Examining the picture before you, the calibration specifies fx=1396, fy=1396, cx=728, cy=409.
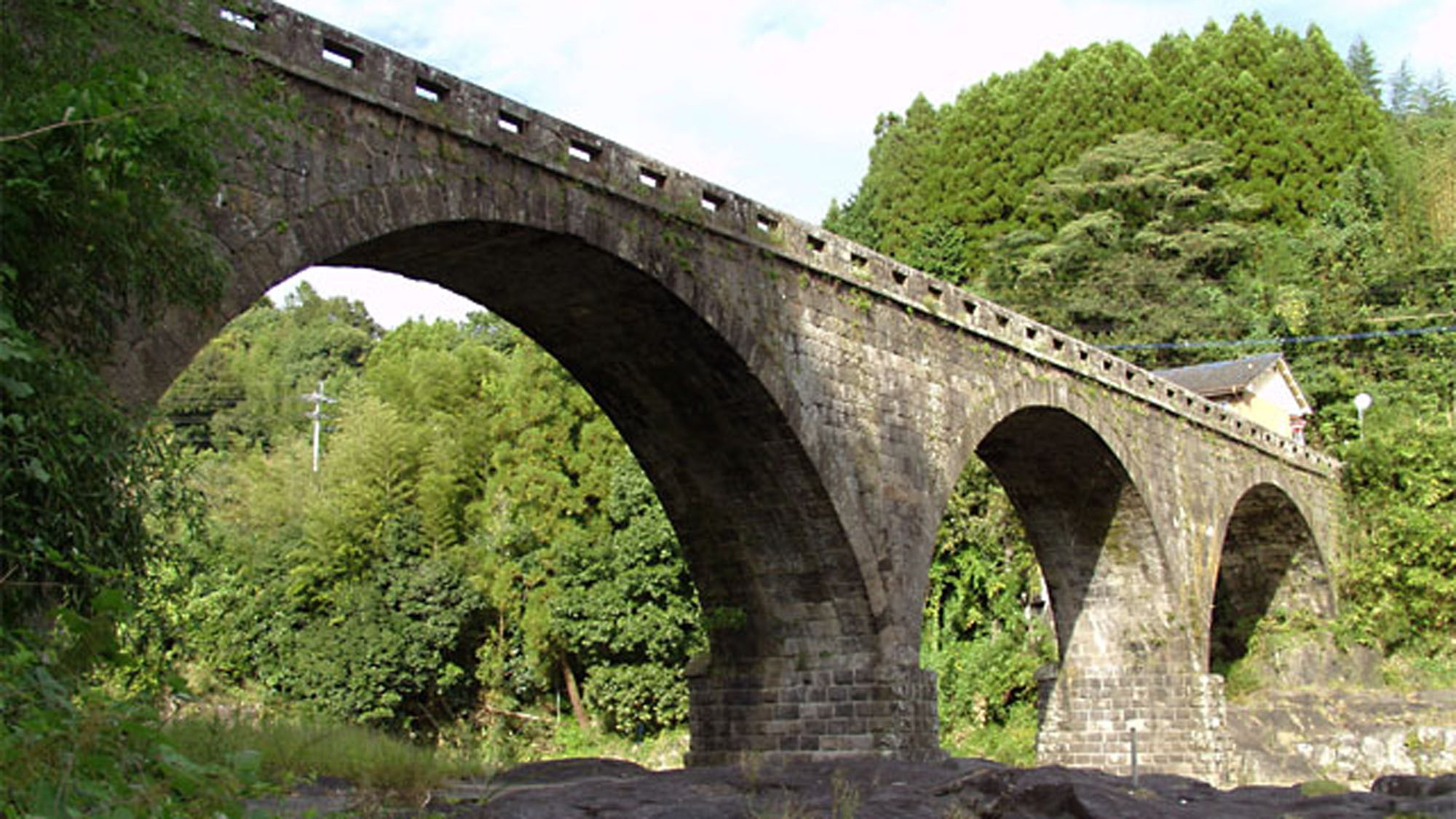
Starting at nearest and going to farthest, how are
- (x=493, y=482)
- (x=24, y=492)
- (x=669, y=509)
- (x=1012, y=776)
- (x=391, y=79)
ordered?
(x=24, y=492)
(x=1012, y=776)
(x=391, y=79)
(x=669, y=509)
(x=493, y=482)

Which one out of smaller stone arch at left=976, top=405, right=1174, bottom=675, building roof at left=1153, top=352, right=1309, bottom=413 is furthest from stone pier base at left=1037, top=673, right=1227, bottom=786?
building roof at left=1153, top=352, right=1309, bottom=413

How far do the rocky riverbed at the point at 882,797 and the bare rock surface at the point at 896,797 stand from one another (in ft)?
0.04

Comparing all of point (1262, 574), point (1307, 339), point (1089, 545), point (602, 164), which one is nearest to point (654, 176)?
point (602, 164)

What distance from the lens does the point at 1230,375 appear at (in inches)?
1454

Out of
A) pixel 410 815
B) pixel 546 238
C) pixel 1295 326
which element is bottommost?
pixel 410 815

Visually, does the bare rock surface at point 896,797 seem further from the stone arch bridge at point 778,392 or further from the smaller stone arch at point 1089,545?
the smaller stone arch at point 1089,545

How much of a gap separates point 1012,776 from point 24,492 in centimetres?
686

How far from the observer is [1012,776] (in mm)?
10250

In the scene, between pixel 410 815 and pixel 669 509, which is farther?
pixel 669 509

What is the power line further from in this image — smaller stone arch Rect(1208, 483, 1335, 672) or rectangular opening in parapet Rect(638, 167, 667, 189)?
rectangular opening in parapet Rect(638, 167, 667, 189)

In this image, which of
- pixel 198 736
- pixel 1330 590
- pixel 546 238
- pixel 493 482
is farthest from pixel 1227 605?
pixel 198 736

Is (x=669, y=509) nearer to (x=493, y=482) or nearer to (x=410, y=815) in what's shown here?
(x=410, y=815)

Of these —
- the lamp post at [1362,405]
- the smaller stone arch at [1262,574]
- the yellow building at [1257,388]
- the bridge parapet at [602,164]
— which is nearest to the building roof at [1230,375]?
the yellow building at [1257,388]

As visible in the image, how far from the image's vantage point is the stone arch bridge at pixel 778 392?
37.6ft
